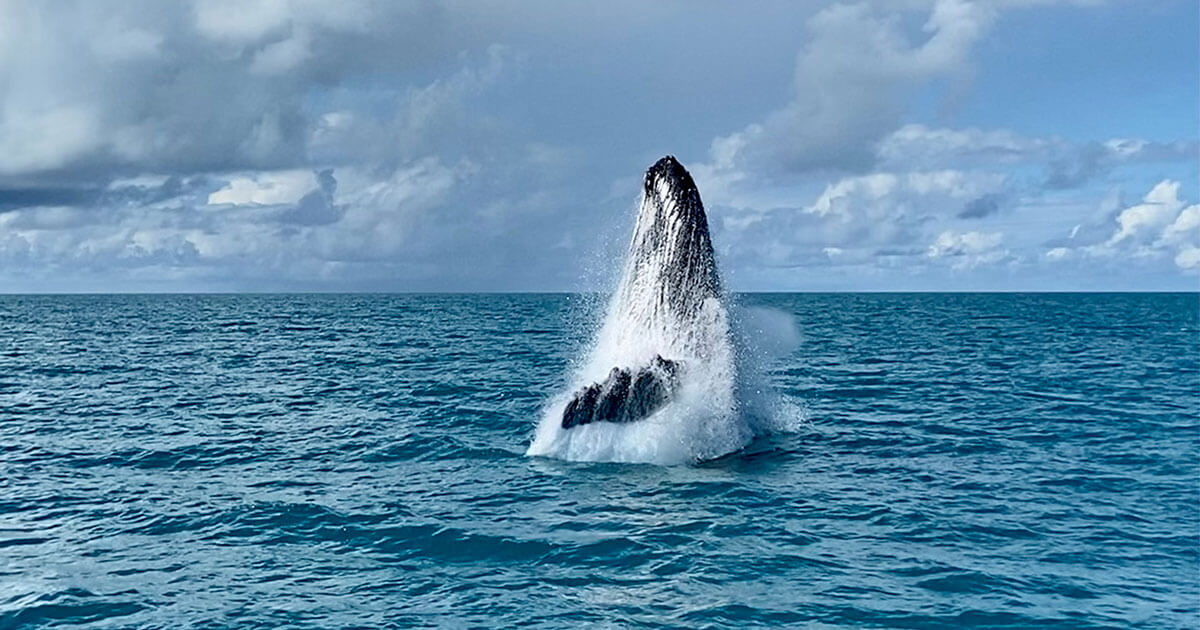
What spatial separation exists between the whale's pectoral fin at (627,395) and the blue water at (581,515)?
→ 4.51ft

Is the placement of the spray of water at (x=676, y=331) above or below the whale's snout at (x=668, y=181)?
below

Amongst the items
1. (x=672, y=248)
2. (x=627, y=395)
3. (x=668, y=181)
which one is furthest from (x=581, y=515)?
(x=668, y=181)

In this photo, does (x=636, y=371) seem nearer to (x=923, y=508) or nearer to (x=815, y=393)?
(x=923, y=508)

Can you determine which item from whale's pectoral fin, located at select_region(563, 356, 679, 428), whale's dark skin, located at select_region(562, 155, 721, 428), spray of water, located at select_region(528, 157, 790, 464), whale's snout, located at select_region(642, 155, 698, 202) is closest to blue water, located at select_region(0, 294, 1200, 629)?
spray of water, located at select_region(528, 157, 790, 464)

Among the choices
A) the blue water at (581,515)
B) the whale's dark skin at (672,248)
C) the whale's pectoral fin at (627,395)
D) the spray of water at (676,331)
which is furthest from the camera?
the whale's dark skin at (672,248)

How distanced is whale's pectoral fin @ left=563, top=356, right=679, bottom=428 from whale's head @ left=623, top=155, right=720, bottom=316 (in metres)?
2.07

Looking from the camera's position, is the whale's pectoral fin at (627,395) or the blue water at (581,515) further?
the whale's pectoral fin at (627,395)

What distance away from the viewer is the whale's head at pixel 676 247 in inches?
940

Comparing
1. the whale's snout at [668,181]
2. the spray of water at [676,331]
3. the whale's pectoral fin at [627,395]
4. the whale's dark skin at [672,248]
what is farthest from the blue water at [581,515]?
the whale's snout at [668,181]

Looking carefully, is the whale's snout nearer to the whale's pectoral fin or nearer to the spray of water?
the spray of water

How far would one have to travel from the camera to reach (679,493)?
1922 cm

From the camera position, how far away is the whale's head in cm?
2388

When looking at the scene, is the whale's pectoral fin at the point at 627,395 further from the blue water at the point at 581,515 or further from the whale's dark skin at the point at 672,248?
the whale's dark skin at the point at 672,248

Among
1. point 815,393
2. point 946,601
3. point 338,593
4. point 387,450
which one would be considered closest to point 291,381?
point 387,450
